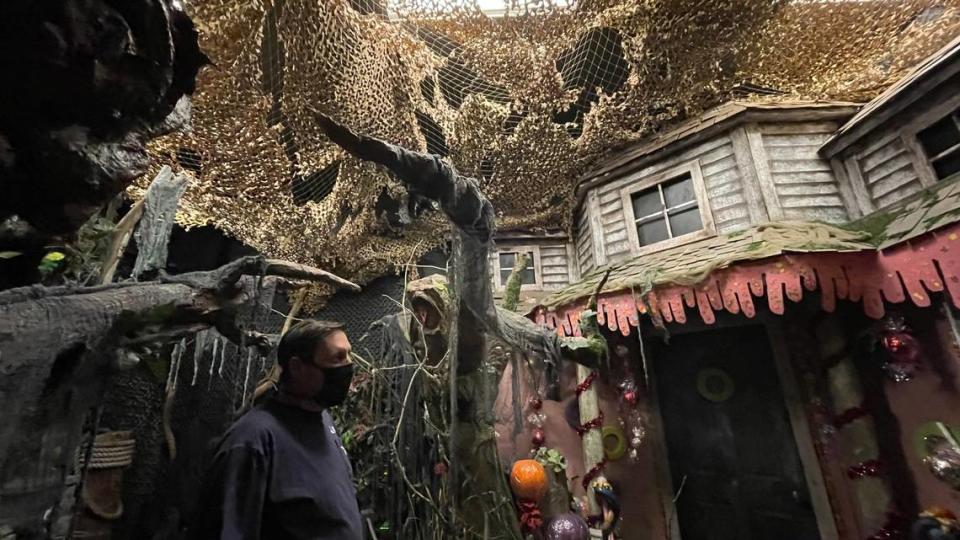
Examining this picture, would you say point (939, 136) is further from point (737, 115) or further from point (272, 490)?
point (272, 490)

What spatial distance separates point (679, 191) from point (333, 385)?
5.18 metres

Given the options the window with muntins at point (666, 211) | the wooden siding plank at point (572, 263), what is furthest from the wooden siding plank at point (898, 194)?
the wooden siding plank at point (572, 263)

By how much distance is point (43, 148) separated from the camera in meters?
0.95

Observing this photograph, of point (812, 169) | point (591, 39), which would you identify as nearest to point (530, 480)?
point (591, 39)

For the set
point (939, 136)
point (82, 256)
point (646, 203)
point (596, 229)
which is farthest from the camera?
point (596, 229)

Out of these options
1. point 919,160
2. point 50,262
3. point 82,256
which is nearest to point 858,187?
point 919,160

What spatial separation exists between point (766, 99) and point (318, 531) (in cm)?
645

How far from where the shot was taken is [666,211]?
16.9 feet

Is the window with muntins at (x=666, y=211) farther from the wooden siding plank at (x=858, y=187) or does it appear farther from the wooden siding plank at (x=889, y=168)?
the wooden siding plank at (x=889, y=168)

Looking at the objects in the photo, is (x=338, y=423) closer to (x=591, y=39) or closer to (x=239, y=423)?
(x=239, y=423)

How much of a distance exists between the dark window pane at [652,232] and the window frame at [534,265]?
6.56ft

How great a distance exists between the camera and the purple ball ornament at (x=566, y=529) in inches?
131

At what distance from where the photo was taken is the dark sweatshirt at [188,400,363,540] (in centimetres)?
124

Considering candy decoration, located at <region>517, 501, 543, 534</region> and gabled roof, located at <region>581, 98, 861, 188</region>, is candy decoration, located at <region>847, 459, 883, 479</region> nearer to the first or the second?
candy decoration, located at <region>517, 501, 543, 534</region>
